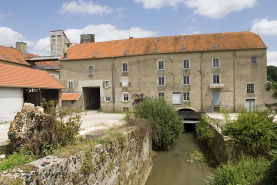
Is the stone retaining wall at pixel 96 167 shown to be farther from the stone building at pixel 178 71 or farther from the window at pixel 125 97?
the window at pixel 125 97

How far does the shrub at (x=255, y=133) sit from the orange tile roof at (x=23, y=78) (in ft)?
58.0

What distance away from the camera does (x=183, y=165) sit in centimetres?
1373

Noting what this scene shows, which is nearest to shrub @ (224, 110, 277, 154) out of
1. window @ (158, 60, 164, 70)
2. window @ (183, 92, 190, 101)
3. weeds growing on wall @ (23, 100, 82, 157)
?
weeds growing on wall @ (23, 100, 82, 157)

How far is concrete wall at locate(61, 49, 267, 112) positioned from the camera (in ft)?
90.5

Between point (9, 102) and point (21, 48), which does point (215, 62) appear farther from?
point (21, 48)

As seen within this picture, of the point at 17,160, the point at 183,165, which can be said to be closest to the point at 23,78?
the point at 183,165

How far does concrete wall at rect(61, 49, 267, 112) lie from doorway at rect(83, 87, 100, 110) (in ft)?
5.20

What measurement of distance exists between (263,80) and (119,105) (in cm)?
1947

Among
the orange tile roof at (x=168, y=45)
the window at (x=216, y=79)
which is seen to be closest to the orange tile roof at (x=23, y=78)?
the orange tile roof at (x=168, y=45)

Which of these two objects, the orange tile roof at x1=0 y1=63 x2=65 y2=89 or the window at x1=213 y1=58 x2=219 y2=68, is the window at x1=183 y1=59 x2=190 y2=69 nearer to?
the window at x1=213 y1=58 x2=219 y2=68

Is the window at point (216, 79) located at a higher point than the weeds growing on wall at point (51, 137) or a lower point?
higher

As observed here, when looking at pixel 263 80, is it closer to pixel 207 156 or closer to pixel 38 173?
pixel 207 156

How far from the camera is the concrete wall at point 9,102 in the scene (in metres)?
17.6

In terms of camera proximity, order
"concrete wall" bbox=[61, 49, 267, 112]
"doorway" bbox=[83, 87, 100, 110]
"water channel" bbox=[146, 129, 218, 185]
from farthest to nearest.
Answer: "doorway" bbox=[83, 87, 100, 110] → "concrete wall" bbox=[61, 49, 267, 112] → "water channel" bbox=[146, 129, 218, 185]
